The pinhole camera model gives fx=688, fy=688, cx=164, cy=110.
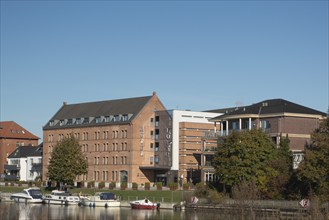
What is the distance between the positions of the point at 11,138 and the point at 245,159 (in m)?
94.7

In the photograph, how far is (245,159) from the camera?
82500 mm

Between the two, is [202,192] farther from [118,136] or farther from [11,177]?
[11,177]

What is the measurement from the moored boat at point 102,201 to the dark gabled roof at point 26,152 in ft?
→ 190

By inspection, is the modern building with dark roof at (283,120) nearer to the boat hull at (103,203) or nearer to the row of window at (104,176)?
the boat hull at (103,203)

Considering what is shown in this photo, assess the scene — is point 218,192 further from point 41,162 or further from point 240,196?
point 41,162

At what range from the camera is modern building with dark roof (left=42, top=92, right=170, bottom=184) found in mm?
123938

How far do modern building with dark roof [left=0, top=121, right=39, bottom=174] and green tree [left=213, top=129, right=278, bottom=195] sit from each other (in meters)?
87.3

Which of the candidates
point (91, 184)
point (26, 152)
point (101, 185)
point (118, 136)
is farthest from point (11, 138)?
point (101, 185)

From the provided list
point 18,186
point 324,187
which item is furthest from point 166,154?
point 324,187

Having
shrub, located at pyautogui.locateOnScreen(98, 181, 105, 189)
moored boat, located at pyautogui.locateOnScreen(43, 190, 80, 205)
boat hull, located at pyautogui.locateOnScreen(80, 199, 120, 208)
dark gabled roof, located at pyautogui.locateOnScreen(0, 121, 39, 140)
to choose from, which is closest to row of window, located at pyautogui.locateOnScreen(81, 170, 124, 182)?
shrub, located at pyautogui.locateOnScreen(98, 181, 105, 189)

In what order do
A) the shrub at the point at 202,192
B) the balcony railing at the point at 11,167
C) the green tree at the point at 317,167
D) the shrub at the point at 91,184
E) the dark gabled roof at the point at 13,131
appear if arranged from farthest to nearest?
the dark gabled roof at the point at 13,131, the balcony railing at the point at 11,167, the shrub at the point at 91,184, the shrub at the point at 202,192, the green tree at the point at 317,167

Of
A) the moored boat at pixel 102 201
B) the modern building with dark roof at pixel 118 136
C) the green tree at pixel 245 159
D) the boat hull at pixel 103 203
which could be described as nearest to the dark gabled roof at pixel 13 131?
the modern building with dark roof at pixel 118 136

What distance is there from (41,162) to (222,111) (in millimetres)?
41546

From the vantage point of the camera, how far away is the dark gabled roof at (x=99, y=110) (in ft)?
416
